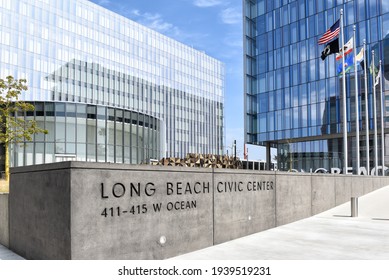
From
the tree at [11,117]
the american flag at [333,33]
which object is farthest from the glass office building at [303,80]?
the tree at [11,117]

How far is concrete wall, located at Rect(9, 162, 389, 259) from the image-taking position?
648cm

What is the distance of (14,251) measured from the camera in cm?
851

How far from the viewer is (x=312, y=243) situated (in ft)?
30.4

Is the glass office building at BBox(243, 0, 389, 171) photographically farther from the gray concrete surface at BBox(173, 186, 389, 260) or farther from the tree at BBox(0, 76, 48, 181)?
the gray concrete surface at BBox(173, 186, 389, 260)

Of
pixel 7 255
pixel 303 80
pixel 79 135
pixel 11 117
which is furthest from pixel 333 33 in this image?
pixel 303 80

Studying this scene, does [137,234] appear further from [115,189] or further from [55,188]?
[55,188]

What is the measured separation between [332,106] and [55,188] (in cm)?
4958

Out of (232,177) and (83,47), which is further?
(83,47)

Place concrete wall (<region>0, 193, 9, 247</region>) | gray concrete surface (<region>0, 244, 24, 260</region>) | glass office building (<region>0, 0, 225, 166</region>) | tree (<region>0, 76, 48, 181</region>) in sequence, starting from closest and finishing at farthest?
gray concrete surface (<region>0, 244, 24, 260</region>) < concrete wall (<region>0, 193, 9, 247</region>) < tree (<region>0, 76, 48, 181</region>) < glass office building (<region>0, 0, 225, 166</region>)

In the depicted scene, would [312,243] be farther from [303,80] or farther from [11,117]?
[303,80]

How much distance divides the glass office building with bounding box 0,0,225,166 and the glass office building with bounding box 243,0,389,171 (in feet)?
56.7

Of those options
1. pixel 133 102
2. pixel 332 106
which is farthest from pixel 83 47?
pixel 332 106

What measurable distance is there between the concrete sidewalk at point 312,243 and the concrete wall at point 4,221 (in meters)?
Answer: 0.38

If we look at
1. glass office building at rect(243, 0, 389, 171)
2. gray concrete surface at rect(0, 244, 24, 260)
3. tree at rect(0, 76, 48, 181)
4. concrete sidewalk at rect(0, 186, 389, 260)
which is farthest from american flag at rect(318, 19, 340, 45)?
glass office building at rect(243, 0, 389, 171)
